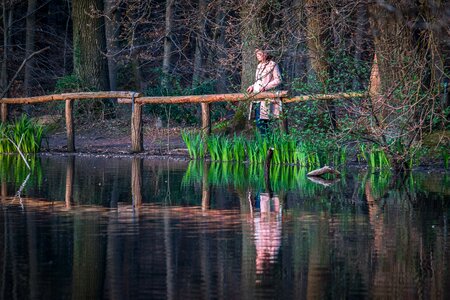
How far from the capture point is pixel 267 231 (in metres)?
9.54

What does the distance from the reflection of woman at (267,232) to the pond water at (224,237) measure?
0.04 ft

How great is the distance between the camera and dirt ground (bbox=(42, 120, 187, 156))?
865 inches

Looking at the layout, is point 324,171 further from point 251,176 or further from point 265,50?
point 265,50

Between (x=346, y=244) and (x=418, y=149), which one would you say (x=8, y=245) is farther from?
(x=418, y=149)

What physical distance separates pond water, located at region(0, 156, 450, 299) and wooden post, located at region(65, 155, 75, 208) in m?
0.05

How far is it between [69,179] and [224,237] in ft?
21.6

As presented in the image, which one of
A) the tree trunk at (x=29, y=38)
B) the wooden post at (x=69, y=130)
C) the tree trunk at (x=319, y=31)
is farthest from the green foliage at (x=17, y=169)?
the tree trunk at (x=29, y=38)

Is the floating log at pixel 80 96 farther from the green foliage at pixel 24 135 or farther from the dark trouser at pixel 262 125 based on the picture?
the dark trouser at pixel 262 125

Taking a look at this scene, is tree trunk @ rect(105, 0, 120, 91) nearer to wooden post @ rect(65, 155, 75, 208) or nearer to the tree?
wooden post @ rect(65, 155, 75, 208)

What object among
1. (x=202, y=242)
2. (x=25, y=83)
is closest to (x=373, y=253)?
(x=202, y=242)

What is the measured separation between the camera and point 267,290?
6691 mm

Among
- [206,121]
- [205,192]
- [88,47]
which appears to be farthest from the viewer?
[88,47]

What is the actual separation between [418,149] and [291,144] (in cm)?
295

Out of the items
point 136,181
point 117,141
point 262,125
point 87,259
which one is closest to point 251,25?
point 262,125
